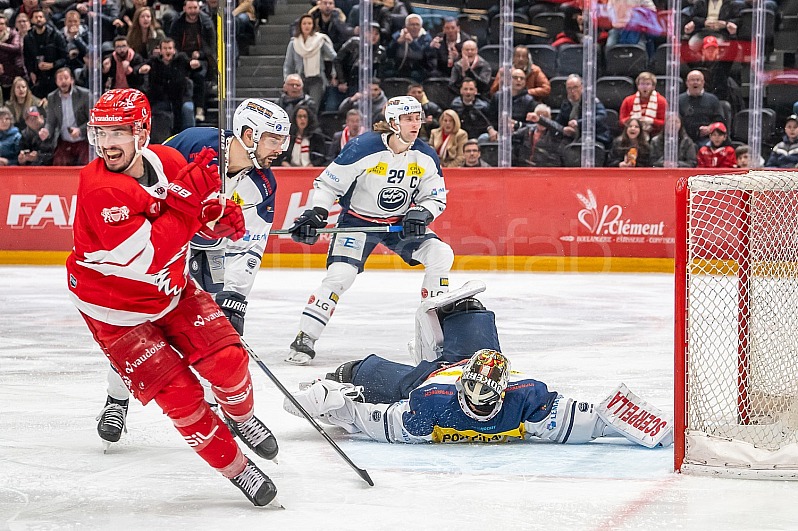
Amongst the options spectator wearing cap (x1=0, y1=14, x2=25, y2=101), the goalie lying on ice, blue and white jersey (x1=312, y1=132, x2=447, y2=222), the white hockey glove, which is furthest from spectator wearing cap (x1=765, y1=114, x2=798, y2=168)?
spectator wearing cap (x1=0, y1=14, x2=25, y2=101)

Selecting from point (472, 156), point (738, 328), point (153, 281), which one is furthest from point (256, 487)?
point (472, 156)

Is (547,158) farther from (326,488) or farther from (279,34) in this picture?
(326,488)

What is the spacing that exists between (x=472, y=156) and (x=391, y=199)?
374 centimetres

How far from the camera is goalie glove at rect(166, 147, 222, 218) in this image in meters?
2.69

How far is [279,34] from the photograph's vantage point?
9836 mm

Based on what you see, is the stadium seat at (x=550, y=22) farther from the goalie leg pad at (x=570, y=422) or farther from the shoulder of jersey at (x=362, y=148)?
the goalie leg pad at (x=570, y=422)

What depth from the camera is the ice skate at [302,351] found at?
5.29 m

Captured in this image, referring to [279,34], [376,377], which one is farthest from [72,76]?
[376,377]

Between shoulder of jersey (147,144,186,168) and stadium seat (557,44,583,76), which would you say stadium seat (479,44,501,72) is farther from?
shoulder of jersey (147,144,186,168)

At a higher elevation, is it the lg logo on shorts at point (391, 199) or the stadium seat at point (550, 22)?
the stadium seat at point (550, 22)

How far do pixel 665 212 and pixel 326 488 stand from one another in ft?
20.7

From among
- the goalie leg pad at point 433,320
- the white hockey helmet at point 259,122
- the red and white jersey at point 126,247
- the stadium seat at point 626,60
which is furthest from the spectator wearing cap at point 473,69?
the red and white jersey at point 126,247

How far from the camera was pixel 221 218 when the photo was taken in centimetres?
290

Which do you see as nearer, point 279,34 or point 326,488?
point 326,488
